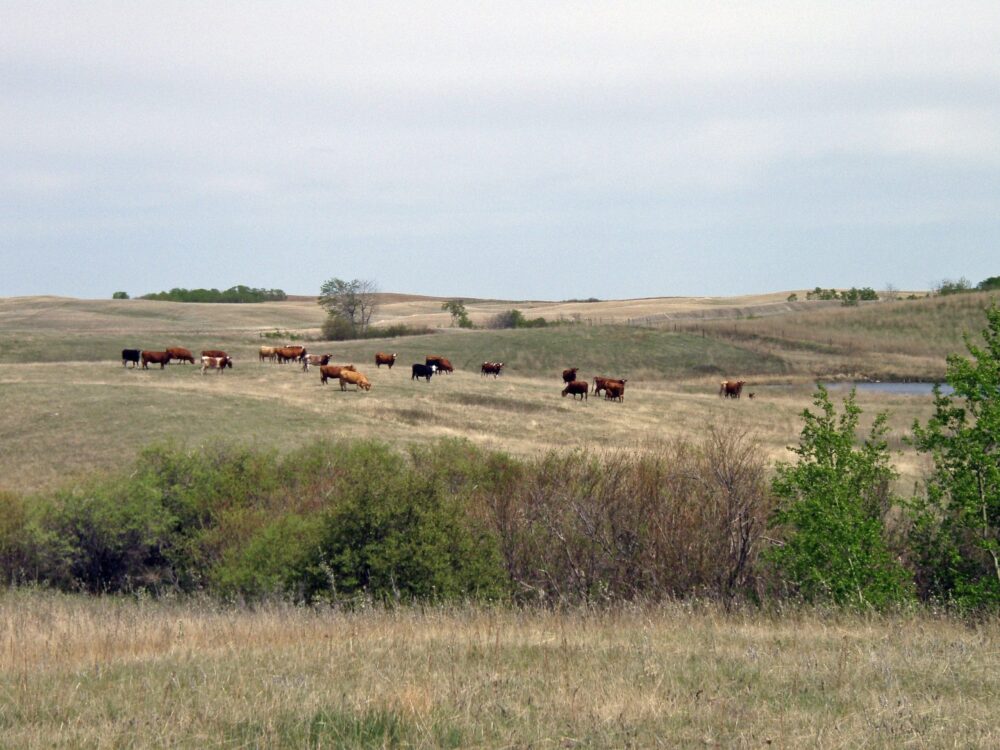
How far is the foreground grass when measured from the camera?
5.96 metres

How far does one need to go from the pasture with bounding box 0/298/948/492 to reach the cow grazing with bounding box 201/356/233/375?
0.92 m

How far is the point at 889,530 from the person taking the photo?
56.3 ft

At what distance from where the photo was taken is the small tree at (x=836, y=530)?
13180 mm

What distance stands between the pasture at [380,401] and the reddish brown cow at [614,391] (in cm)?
86

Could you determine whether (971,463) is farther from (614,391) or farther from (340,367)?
(614,391)

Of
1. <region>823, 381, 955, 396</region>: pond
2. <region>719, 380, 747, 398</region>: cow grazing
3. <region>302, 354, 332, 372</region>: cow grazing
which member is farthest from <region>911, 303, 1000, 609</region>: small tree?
<region>823, 381, 955, 396</region>: pond

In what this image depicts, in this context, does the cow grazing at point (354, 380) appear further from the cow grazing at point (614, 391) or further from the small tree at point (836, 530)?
the small tree at point (836, 530)

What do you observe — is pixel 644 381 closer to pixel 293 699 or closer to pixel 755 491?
pixel 755 491

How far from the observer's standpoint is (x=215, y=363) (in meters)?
49.6

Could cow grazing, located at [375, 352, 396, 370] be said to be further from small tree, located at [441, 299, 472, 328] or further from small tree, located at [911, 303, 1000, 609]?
small tree, located at [441, 299, 472, 328]

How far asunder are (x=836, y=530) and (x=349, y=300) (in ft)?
344

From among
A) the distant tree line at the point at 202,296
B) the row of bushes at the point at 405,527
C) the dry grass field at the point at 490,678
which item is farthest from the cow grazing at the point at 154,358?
the distant tree line at the point at 202,296

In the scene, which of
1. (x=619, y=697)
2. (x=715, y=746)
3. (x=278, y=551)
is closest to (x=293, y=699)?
(x=619, y=697)

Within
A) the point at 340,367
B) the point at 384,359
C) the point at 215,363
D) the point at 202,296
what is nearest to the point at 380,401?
the point at 340,367
